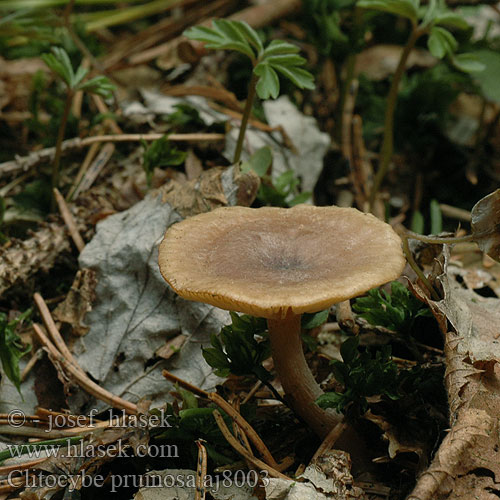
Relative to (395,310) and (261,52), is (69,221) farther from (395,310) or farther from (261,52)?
(395,310)

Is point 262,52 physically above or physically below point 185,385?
Result: above

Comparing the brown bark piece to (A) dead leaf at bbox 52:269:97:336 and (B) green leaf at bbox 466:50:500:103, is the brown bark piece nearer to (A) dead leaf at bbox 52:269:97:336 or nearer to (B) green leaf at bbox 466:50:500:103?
(A) dead leaf at bbox 52:269:97:336

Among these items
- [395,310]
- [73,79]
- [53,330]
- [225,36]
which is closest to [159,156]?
[73,79]

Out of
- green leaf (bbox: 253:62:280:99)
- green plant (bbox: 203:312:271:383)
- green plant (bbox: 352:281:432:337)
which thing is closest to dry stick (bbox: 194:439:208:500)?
green plant (bbox: 203:312:271:383)

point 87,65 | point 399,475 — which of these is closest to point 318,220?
point 399,475

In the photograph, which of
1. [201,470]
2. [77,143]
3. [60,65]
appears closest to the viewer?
[201,470]

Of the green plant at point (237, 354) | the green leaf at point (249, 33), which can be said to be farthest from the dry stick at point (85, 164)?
the green plant at point (237, 354)
